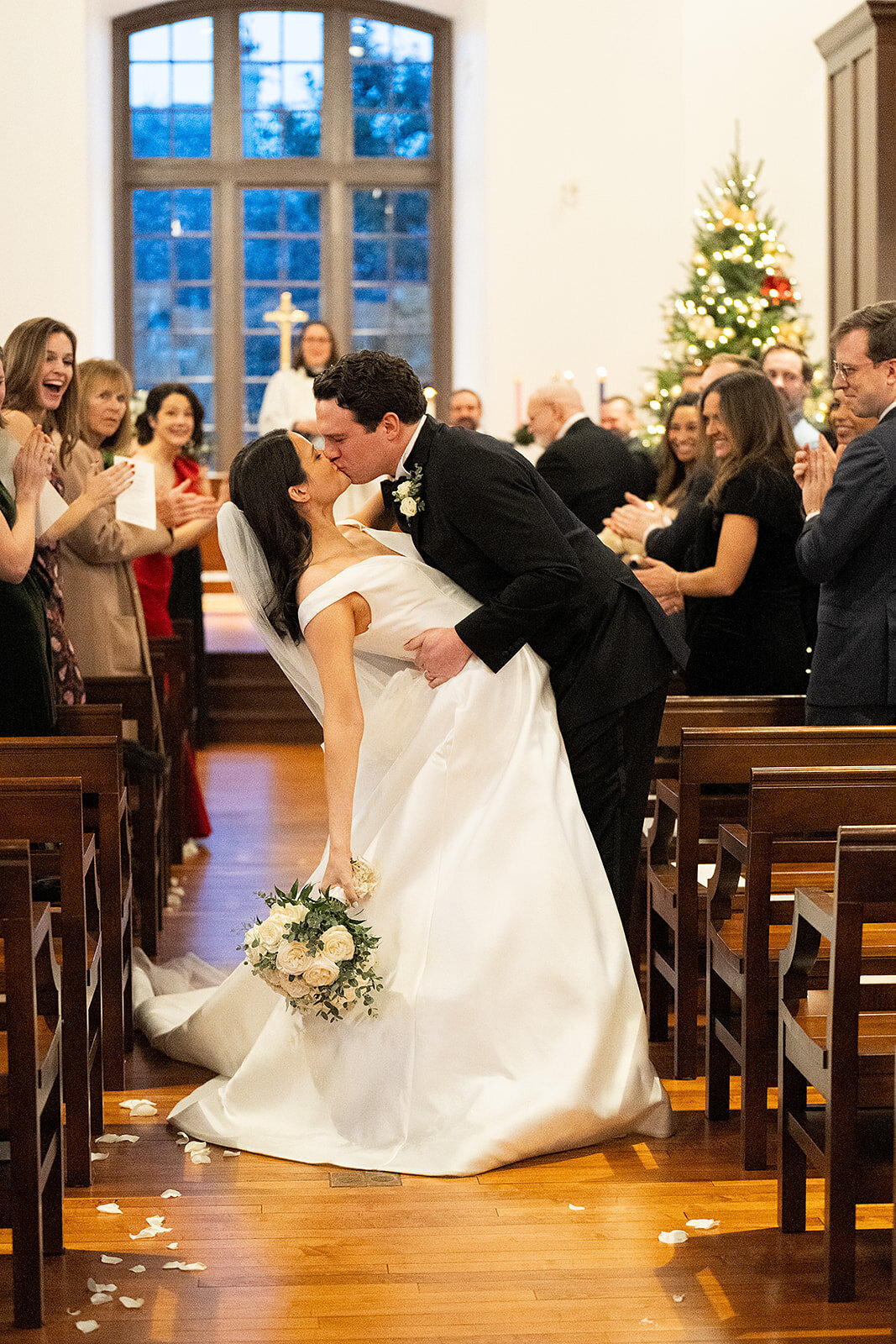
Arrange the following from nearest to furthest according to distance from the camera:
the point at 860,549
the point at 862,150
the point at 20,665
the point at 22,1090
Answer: the point at 22,1090, the point at 860,549, the point at 20,665, the point at 862,150

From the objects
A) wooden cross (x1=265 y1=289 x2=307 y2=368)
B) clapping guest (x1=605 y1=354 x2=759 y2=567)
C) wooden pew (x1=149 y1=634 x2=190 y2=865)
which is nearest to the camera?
clapping guest (x1=605 y1=354 x2=759 y2=567)

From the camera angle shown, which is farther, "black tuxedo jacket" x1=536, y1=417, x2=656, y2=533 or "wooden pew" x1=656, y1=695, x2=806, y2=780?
"black tuxedo jacket" x1=536, y1=417, x2=656, y2=533

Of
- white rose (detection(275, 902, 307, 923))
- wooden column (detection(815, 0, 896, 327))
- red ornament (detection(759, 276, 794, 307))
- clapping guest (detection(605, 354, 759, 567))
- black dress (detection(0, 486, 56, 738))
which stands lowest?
white rose (detection(275, 902, 307, 923))

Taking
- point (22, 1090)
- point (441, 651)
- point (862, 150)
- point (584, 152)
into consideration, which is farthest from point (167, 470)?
point (584, 152)

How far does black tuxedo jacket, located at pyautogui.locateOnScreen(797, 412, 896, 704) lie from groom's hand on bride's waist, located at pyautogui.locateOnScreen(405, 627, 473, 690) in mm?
880

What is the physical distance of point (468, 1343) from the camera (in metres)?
2.47

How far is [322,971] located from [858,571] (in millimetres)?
1577

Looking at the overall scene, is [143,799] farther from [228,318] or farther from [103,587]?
[228,318]

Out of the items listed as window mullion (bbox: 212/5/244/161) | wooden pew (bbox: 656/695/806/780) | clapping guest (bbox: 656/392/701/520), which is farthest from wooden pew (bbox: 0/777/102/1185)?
window mullion (bbox: 212/5/244/161)

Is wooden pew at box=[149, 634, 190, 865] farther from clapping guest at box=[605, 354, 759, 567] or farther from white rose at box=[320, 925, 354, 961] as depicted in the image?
white rose at box=[320, 925, 354, 961]

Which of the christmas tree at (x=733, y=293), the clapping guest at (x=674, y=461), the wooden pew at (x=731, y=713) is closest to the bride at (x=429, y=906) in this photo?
the wooden pew at (x=731, y=713)

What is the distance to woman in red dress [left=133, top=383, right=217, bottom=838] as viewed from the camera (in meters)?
6.03

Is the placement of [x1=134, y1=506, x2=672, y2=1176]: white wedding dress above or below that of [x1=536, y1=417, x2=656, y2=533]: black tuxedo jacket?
below

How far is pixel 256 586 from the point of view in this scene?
11.0 ft
